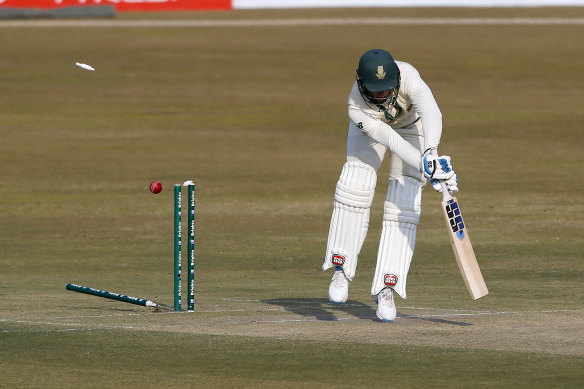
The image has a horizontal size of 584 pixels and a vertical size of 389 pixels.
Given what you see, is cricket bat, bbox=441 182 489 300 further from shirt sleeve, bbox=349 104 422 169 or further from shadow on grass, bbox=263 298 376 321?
shadow on grass, bbox=263 298 376 321

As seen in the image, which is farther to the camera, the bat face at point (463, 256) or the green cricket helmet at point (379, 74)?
the bat face at point (463, 256)

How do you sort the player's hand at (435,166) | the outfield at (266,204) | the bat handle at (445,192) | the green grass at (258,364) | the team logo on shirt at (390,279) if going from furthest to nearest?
the team logo on shirt at (390,279) → the bat handle at (445,192) → the player's hand at (435,166) → the outfield at (266,204) → the green grass at (258,364)

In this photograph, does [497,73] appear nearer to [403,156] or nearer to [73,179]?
[73,179]

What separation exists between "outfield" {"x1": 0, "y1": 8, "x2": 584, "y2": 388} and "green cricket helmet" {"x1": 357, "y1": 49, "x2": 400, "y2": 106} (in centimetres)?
155

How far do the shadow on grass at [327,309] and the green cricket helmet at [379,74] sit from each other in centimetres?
155

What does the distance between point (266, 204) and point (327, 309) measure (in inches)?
331

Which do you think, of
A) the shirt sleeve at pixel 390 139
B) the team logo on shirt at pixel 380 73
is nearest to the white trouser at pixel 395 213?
the shirt sleeve at pixel 390 139

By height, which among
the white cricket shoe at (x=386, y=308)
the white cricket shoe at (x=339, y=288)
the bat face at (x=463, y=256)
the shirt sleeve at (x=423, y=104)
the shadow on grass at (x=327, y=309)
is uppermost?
the shirt sleeve at (x=423, y=104)

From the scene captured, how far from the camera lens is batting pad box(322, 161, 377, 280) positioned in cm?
826

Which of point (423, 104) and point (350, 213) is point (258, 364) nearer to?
point (350, 213)

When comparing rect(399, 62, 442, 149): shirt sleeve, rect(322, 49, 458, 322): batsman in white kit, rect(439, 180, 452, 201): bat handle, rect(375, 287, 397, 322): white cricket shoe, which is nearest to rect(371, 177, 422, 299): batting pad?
rect(322, 49, 458, 322): batsman in white kit

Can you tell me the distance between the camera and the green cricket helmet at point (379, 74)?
25.7ft

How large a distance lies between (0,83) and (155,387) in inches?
796

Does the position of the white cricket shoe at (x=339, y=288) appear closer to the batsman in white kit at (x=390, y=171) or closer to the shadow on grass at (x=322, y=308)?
the batsman in white kit at (x=390, y=171)
